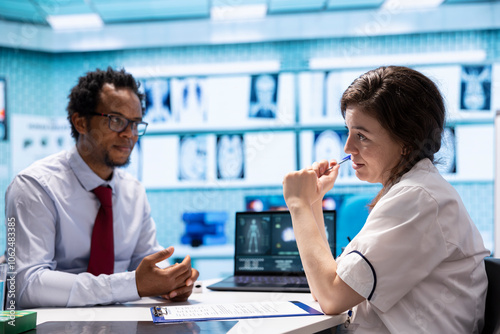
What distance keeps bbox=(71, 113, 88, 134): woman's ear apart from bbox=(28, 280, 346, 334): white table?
0.95 m

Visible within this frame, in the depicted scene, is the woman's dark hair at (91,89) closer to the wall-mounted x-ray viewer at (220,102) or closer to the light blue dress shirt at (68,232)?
the light blue dress shirt at (68,232)

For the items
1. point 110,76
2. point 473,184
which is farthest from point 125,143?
point 473,184

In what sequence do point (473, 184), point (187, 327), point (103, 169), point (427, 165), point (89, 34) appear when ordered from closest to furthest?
1. point (187, 327)
2. point (427, 165)
3. point (103, 169)
4. point (473, 184)
5. point (89, 34)

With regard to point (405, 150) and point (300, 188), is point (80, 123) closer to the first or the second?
point (300, 188)

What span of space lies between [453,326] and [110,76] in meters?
1.87

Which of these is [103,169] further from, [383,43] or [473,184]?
[473,184]

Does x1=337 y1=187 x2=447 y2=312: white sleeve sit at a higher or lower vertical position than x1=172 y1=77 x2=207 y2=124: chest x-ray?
lower

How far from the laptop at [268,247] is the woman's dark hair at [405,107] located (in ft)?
2.19

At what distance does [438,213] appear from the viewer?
1293 mm

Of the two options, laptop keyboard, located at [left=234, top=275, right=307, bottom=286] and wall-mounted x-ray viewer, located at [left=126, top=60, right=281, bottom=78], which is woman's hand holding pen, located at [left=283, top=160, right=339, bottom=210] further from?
wall-mounted x-ray viewer, located at [left=126, top=60, right=281, bottom=78]

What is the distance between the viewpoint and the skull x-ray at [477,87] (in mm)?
4098

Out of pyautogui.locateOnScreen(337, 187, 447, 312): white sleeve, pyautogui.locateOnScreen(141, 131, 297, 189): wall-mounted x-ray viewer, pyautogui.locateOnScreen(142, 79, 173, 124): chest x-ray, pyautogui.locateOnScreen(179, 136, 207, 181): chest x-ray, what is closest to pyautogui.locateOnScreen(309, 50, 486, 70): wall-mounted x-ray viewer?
pyautogui.locateOnScreen(141, 131, 297, 189): wall-mounted x-ray viewer

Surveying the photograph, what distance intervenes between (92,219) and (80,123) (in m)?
0.55

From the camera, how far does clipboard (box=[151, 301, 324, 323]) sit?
134 cm
